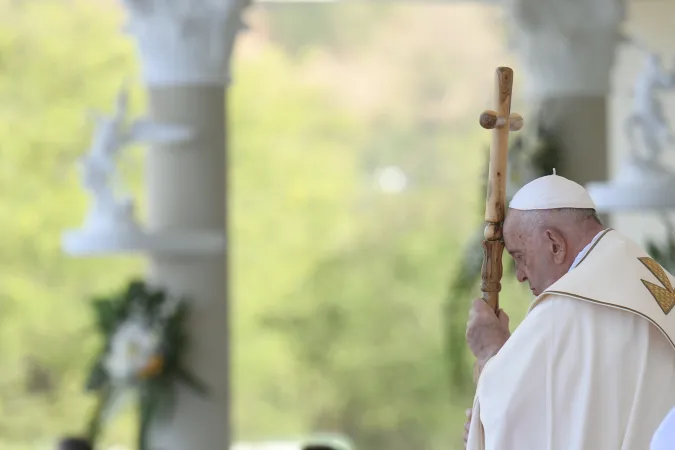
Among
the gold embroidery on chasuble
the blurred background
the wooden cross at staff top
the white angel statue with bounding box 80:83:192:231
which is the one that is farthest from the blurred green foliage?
the gold embroidery on chasuble

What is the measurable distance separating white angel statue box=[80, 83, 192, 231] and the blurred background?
24.3 ft

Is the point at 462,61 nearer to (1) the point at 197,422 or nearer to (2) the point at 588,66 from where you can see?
(2) the point at 588,66

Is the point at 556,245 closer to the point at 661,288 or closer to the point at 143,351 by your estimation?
the point at 661,288

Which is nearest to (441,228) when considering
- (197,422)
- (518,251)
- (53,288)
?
(53,288)

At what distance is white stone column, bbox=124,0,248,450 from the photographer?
7.32m

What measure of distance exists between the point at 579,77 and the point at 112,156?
3135 millimetres

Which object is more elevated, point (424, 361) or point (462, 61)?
point (462, 61)

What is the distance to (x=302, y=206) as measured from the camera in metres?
15.1

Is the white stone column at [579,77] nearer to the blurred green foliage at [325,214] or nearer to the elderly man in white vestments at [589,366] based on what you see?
the elderly man in white vestments at [589,366]

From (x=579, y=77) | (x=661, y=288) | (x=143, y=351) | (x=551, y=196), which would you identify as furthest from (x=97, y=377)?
(x=661, y=288)

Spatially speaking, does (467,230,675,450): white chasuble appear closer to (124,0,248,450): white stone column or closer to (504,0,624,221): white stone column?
(124,0,248,450): white stone column

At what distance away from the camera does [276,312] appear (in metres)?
15.2

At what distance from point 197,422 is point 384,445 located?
810 centimetres

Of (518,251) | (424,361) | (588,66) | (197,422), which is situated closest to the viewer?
(518,251)
